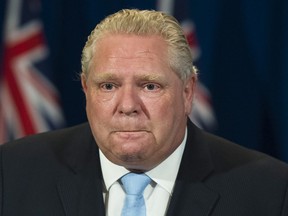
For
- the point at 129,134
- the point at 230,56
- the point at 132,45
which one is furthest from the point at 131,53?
the point at 230,56

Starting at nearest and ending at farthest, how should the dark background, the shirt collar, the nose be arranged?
the nose
the shirt collar
the dark background

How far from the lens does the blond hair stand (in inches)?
59.1

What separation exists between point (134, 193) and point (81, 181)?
11 centimetres

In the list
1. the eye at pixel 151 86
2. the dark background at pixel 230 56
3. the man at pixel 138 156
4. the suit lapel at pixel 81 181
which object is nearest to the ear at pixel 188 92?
the man at pixel 138 156

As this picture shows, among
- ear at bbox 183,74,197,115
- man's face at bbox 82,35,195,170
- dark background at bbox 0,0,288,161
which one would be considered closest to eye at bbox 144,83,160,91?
man's face at bbox 82,35,195,170

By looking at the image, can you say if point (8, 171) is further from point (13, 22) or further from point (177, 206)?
point (13, 22)

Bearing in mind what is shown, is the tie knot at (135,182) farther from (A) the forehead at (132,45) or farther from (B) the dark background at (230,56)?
(B) the dark background at (230,56)

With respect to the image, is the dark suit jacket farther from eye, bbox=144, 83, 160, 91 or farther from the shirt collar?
eye, bbox=144, 83, 160, 91

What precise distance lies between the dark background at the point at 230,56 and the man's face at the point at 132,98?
31.9 inches

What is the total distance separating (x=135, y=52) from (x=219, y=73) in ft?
2.96

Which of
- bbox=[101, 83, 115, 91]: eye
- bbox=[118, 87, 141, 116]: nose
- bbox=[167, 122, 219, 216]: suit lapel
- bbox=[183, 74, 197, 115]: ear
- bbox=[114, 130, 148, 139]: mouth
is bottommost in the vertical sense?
bbox=[167, 122, 219, 216]: suit lapel

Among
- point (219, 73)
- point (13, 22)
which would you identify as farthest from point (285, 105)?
point (13, 22)

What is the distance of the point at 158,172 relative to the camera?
1561 millimetres

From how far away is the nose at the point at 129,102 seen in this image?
1.44 metres
